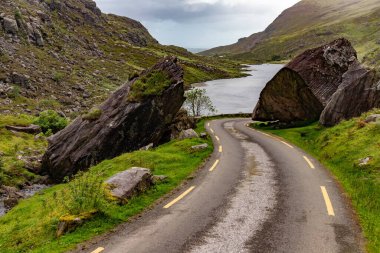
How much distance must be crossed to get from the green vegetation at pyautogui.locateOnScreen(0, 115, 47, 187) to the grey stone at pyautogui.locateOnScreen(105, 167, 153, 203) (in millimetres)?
20876

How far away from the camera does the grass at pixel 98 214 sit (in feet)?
42.7

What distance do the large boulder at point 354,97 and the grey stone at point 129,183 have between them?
73.4ft

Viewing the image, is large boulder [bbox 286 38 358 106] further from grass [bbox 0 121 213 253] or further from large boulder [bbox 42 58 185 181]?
grass [bbox 0 121 213 253]

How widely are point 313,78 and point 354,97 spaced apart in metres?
6.73

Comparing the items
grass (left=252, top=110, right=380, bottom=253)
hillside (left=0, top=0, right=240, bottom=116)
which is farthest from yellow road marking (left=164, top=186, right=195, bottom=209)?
hillside (left=0, top=0, right=240, bottom=116)

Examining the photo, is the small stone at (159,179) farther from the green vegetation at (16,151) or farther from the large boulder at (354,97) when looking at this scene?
the large boulder at (354,97)

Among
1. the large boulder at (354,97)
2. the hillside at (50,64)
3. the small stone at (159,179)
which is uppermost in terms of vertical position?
the hillside at (50,64)

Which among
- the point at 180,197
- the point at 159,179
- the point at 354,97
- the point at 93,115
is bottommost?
the point at 180,197

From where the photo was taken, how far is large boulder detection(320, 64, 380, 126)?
106ft

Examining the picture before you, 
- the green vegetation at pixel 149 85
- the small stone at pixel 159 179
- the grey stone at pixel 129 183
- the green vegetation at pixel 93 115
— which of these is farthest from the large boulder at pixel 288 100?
the grey stone at pixel 129 183

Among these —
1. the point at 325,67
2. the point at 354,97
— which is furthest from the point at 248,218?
the point at 325,67

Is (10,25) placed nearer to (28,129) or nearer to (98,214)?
(28,129)

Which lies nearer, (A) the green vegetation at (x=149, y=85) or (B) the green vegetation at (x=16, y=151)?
(B) the green vegetation at (x=16, y=151)

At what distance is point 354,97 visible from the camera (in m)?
33.3
